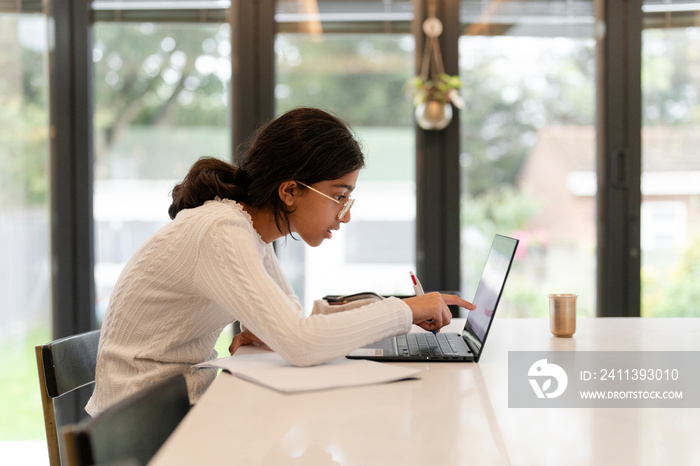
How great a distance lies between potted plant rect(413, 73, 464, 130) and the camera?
2.96m

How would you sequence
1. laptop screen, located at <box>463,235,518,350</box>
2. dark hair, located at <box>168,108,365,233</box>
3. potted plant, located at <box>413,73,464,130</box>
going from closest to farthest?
laptop screen, located at <box>463,235,518,350</box> → dark hair, located at <box>168,108,365,233</box> → potted plant, located at <box>413,73,464,130</box>

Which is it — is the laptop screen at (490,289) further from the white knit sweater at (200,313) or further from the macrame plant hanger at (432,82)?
the macrame plant hanger at (432,82)

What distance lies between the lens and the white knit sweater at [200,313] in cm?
121

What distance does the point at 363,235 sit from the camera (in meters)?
3.16

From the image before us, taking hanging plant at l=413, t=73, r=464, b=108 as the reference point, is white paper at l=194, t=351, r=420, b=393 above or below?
below

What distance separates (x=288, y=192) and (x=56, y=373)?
618 mm

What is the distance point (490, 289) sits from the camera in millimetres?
1444

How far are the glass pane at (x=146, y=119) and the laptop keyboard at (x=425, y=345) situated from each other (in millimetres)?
1827

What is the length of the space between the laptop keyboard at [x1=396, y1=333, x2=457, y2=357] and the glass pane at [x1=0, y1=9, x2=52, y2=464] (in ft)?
7.15

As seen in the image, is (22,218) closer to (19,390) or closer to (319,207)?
(19,390)

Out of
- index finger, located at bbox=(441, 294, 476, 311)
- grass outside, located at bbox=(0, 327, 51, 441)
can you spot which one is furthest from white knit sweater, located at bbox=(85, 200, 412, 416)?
grass outside, located at bbox=(0, 327, 51, 441)

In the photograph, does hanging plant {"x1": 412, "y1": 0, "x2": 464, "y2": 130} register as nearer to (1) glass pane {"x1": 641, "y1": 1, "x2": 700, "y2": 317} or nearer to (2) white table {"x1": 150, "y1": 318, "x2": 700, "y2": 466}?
(1) glass pane {"x1": 641, "y1": 1, "x2": 700, "y2": 317}

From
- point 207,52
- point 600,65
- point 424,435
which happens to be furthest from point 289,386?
point 600,65

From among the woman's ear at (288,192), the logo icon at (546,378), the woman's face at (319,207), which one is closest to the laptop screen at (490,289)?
the logo icon at (546,378)
